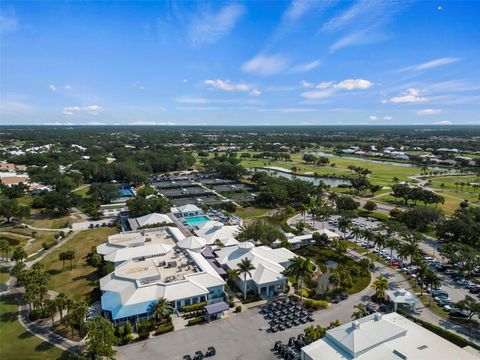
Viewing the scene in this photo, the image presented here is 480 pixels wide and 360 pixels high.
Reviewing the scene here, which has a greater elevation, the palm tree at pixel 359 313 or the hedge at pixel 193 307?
the palm tree at pixel 359 313

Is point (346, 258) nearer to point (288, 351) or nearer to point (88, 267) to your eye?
point (288, 351)

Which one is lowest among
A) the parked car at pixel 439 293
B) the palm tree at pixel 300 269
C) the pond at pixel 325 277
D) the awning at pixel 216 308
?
the pond at pixel 325 277

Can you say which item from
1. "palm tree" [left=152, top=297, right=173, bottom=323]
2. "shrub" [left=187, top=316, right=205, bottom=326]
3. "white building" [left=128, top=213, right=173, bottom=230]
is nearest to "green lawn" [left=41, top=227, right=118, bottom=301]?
"white building" [left=128, top=213, right=173, bottom=230]

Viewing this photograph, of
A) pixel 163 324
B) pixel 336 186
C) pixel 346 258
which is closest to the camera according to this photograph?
pixel 163 324

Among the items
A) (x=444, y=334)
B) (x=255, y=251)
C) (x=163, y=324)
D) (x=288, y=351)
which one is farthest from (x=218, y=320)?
(x=444, y=334)

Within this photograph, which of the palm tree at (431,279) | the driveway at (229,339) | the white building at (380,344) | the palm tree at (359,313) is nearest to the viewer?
the white building at (380,344)

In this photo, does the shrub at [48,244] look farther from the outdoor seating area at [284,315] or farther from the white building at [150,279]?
the outdoor seating area at [284,315]

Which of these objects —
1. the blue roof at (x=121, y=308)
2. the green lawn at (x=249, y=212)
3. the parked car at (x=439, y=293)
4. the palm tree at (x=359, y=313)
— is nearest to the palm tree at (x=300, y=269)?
the palm tree at (x=359, y=313)

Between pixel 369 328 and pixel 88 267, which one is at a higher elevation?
pixel 369 328
